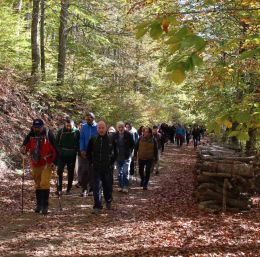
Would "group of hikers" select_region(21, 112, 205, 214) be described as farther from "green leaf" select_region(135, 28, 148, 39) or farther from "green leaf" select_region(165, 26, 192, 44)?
"green leaf" select_region(165, 26, 192, 44)

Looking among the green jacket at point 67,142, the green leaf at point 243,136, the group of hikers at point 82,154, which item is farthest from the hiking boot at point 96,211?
the green leaf at point 243,136

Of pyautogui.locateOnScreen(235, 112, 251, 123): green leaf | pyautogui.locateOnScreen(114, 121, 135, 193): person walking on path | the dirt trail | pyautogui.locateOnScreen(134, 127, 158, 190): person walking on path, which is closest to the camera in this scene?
pyautogui.locateOnScreen(235, 112, 251, 123): green leaf

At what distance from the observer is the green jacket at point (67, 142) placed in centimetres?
1091

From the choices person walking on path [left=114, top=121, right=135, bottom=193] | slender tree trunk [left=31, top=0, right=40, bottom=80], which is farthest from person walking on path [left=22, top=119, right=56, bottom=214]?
slender tree trunk [left=31, top=0, right=40, bottom=80]

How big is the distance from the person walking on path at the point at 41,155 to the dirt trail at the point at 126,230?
1.88 ft

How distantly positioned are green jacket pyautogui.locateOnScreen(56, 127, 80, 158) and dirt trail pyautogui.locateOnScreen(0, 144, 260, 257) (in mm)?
1182

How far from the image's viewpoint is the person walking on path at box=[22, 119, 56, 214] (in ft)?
28.5

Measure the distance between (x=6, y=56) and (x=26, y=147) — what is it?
8.63 m

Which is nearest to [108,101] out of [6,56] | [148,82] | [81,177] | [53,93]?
[53,93]

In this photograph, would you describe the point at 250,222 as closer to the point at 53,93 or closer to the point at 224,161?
the point at 224,161

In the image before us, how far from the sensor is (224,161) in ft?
35.0

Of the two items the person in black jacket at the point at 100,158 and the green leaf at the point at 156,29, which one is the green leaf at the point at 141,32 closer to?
the green leaf at the point at 156,29

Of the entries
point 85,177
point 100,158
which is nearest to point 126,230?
point 100,158

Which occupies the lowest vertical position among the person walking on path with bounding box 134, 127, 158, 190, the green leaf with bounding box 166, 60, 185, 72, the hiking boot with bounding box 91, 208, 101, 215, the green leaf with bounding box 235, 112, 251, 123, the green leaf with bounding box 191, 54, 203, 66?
the hiking boot with bounding box 91, 208, 101, 215
